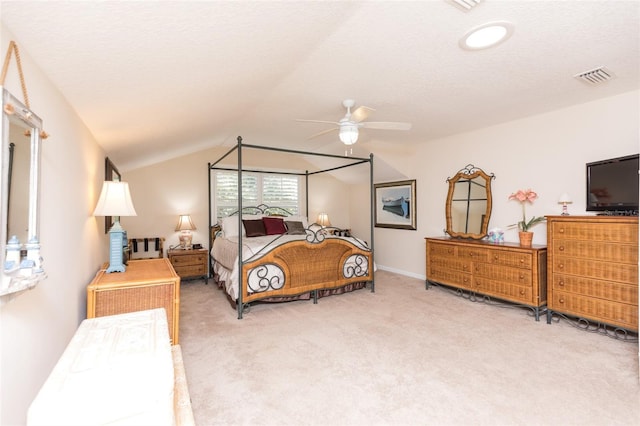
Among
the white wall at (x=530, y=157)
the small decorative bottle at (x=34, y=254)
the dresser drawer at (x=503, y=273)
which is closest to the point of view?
the small decorative bottle at (x=34, y=254)

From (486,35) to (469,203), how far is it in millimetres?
2936

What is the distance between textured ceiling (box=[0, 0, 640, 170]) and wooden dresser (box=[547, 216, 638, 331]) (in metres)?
1.33

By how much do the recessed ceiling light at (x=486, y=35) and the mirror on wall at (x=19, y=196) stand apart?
2.42m

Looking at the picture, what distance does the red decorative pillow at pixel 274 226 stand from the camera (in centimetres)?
542

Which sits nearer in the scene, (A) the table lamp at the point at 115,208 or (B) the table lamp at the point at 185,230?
(A) the table lamp at the point at 115,208

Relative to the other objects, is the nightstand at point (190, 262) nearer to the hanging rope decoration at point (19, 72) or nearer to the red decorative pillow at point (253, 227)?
the red decorative pillow at point (253, 227)

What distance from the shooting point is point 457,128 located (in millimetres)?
4395

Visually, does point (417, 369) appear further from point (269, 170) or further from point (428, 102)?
point (269, 170)

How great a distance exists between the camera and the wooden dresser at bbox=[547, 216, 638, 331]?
109 inches

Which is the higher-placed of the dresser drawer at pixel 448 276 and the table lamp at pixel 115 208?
the table lamp at pixel 115 208

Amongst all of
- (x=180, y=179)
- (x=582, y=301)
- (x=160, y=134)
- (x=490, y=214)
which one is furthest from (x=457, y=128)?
(x=180, y=179)

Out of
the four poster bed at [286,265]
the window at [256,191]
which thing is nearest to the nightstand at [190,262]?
the four poster bed at [286,265]

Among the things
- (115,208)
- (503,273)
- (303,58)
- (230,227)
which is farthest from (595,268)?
(230,227)

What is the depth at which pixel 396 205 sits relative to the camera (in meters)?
5.89
